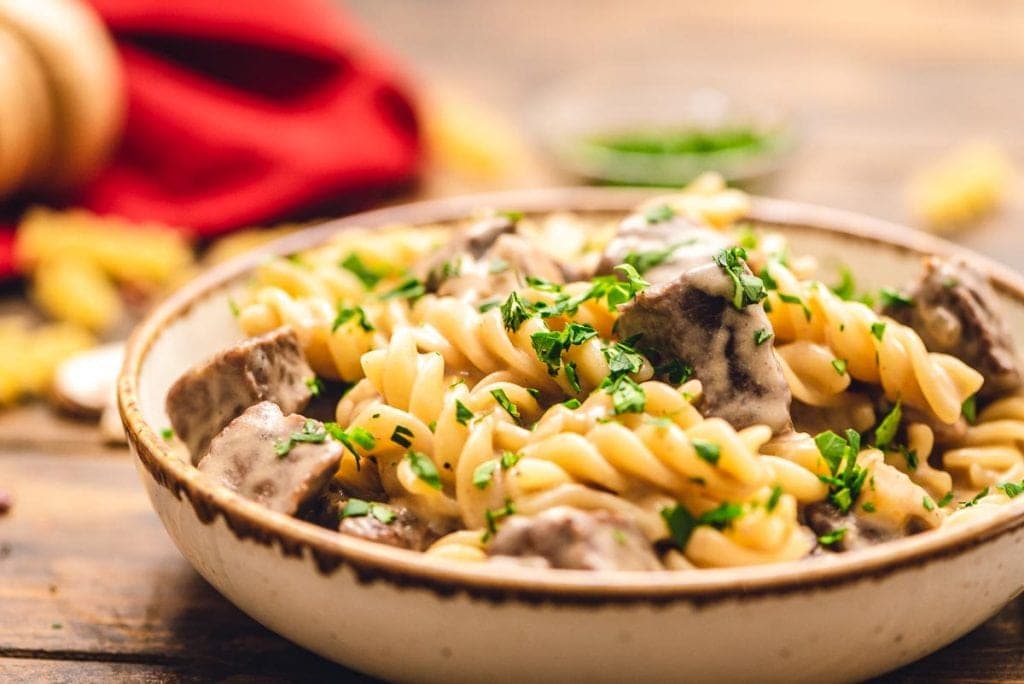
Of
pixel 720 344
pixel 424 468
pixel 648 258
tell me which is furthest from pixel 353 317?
pixel 720 344

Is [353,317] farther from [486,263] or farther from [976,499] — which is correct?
[976,499]

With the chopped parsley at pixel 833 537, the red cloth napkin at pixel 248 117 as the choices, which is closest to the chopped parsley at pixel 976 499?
the chopped parsley at pixel 833 537

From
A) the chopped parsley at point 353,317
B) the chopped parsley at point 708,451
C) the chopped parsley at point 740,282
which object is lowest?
the chopped parsley at point 353,317

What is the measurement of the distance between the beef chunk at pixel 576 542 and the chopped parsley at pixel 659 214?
101cm

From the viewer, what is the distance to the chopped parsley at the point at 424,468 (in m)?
2.47

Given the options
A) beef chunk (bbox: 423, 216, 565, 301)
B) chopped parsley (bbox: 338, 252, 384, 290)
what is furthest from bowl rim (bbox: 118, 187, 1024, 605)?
chopped parsley (bbox: 338, 252, 384, 290)

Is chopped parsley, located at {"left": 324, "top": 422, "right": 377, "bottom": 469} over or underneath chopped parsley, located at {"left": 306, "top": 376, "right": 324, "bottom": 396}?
over

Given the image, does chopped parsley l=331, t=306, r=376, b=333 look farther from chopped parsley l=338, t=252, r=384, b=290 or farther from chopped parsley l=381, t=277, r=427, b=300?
chopped parsley l=338, t=252, r=384, b=290

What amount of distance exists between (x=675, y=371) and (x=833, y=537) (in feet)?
1.52

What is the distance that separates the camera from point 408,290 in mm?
3164

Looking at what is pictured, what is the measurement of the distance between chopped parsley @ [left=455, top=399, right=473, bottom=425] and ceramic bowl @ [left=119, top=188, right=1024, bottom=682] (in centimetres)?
41

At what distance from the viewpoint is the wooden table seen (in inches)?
107

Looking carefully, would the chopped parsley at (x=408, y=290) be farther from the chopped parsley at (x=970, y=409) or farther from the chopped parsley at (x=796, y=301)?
the chopped parsley at (x=970, y=409)

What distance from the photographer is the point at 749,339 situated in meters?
2.60
